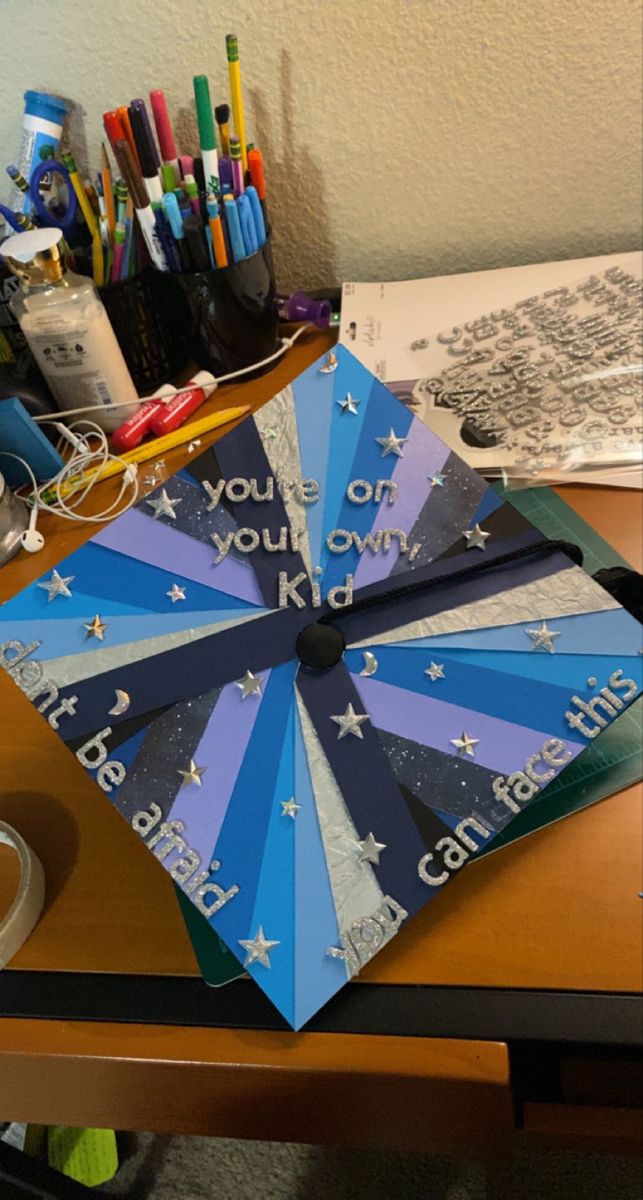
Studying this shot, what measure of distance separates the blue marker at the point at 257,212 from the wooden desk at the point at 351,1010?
51cm

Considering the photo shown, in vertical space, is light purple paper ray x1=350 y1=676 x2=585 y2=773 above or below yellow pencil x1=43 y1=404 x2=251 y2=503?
below

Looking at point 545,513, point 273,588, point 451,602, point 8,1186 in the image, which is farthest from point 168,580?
point 8,1186

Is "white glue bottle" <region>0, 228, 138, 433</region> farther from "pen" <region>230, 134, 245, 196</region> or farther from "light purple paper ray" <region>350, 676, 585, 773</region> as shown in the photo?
"light purple paper ray" <region>350, 676, 585, 773</region>

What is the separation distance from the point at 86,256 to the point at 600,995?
2.23 feet

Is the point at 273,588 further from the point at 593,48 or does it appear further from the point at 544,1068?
the point at 593,48

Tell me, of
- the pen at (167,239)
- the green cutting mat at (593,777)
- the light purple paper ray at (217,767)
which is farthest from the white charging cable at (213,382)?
the green cutting mat at (593,777)

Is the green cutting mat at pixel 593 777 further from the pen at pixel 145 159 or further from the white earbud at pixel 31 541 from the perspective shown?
the pen at pixel 145 159

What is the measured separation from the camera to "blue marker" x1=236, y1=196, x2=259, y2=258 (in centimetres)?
64

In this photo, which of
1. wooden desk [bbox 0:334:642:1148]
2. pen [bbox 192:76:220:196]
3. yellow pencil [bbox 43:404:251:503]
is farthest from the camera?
yellow pencil [bbox 43:404:251:503]

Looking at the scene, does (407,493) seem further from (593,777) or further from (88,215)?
(88,215)

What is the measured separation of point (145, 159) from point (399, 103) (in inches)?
10.1

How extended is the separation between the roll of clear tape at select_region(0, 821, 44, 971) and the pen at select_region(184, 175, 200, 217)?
20.0 inches

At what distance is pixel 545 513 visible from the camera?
61 cm

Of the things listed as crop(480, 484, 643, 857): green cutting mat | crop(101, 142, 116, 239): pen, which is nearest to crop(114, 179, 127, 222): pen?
crop(101, 142, 116, 239): pen
